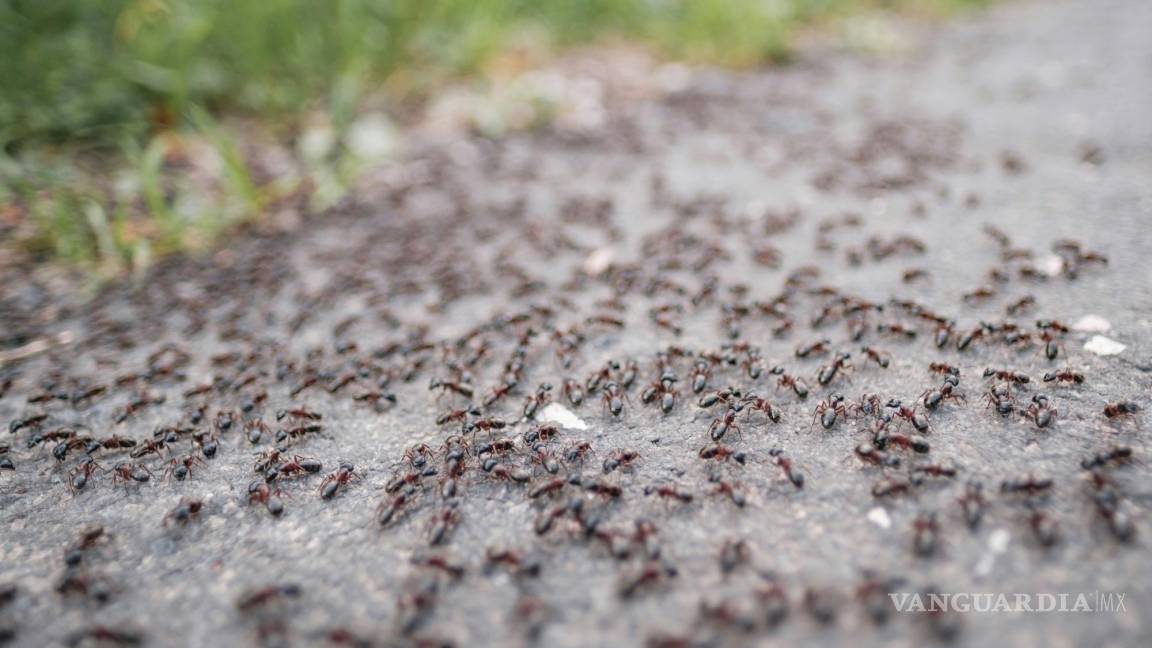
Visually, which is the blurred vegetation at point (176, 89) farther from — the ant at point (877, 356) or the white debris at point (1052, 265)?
the white debris at point (1052, 265)

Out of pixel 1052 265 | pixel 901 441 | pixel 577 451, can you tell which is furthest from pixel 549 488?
pixel 1052 265

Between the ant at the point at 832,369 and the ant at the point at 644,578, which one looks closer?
the ant at the point at 644,578

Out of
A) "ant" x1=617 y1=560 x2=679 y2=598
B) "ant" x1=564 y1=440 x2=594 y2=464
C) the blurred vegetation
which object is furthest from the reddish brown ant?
the blurred vegetation

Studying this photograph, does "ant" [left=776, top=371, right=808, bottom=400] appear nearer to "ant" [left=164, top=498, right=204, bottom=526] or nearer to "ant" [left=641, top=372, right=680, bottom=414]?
"ant" [left=641, top=372, right=680, bottom=414]

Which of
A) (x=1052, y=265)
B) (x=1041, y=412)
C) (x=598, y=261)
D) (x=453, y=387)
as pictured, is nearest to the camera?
(x=1041, y=412)

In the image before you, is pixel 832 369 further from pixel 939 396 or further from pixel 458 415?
pixel 458 415

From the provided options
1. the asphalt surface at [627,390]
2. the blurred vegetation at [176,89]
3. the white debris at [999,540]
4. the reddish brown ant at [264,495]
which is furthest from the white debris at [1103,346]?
the blurred vegetation at [176,89]
